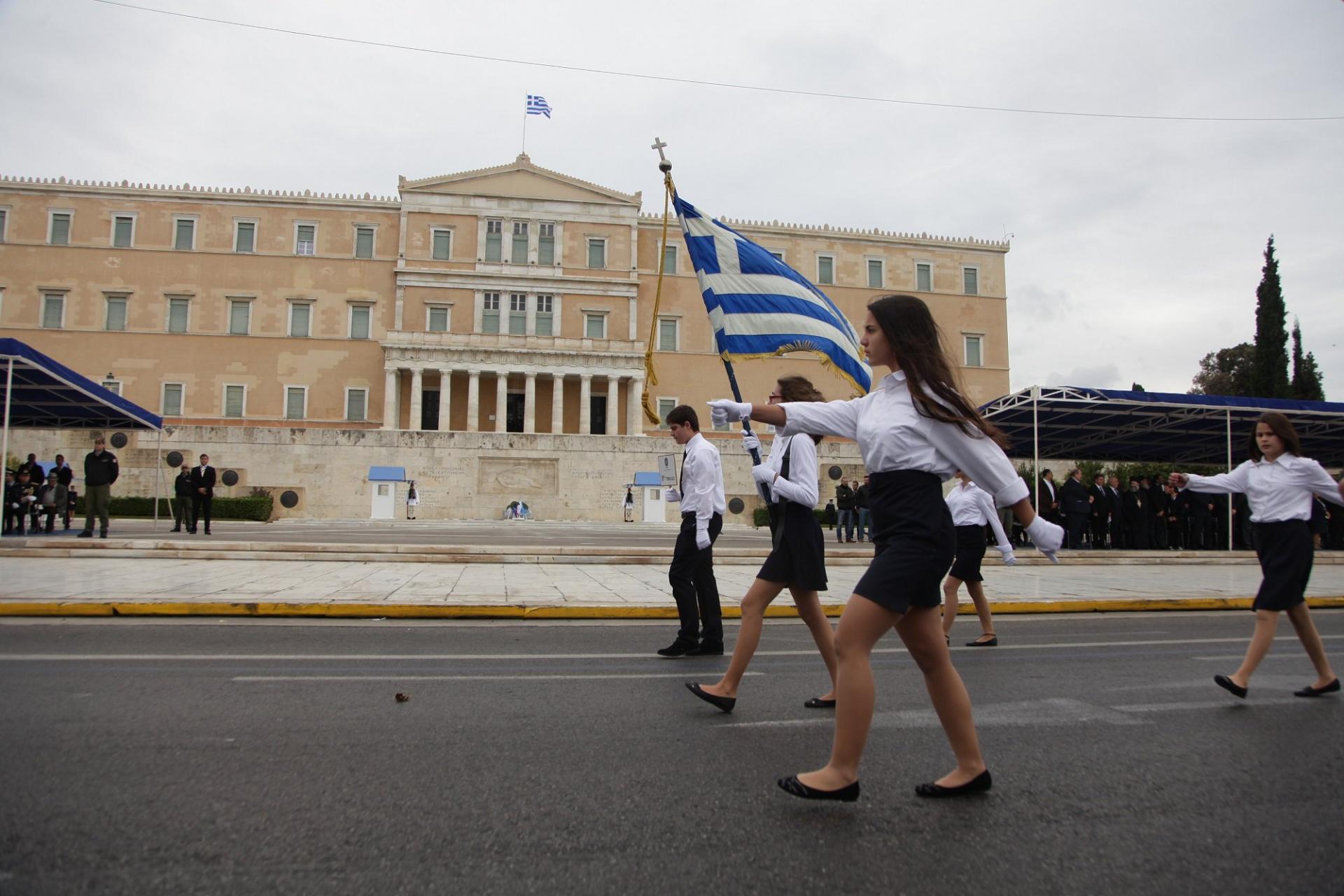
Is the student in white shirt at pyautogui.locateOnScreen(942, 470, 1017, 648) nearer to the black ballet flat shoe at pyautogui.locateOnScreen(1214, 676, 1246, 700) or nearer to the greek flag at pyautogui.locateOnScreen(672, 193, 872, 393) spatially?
the greek flag at pyautogui.locateOnScreen(672, 193, 872, 393)

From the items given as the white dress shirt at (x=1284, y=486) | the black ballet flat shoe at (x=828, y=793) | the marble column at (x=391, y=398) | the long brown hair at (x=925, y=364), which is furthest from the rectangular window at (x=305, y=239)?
the black ballet flat shoe at (x=828, y=793)

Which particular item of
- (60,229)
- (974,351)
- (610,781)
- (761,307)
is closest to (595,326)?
(974,351)

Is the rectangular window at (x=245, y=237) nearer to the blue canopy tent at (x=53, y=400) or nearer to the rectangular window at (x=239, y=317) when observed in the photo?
the rectangular window at (x=239, y=317)

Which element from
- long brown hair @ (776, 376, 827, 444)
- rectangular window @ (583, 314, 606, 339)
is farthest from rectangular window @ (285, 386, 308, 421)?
long brown hair @ (776, 376, 827, 444)

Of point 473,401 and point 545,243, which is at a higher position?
point 545,243

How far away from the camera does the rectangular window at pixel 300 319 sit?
170ft

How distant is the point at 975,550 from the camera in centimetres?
745

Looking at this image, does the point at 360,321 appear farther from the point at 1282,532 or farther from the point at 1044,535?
the point at 1044,535

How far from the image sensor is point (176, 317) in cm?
5097

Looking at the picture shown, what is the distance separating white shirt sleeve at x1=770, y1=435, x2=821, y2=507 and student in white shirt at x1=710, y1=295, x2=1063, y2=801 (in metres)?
1.33

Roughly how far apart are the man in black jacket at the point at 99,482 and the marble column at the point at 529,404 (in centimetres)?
3292

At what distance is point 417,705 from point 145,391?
53.8 meters

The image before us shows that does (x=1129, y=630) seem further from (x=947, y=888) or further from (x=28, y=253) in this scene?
(x=28, y=253)

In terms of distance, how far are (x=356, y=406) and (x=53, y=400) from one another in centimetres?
3425
